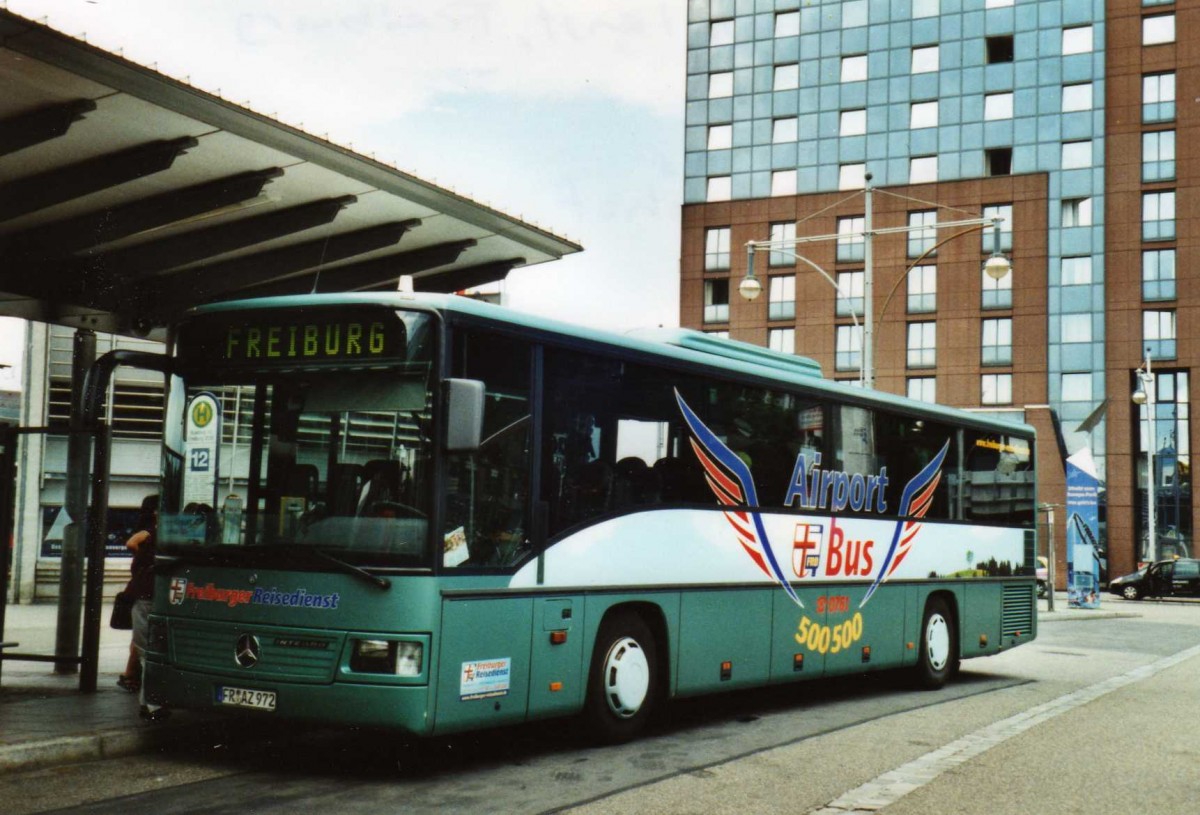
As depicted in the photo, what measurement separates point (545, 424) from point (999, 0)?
63.4m

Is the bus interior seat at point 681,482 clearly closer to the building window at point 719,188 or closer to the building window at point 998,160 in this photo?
the building window at point 998,160

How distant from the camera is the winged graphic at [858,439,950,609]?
13.1 metres

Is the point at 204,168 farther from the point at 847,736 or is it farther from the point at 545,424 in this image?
the point at 847,736

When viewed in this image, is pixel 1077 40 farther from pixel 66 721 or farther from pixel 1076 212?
pixel 66 721

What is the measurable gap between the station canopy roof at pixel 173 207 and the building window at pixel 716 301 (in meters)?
56.5

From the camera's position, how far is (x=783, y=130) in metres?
68.8

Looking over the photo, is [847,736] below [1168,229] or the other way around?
below

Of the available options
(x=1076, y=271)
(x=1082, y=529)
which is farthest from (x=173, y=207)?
(x=1076, y=271)

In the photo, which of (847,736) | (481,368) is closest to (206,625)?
(481,368)

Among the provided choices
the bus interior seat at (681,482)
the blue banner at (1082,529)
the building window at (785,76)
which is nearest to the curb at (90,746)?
the bus interior seat at (681,482)

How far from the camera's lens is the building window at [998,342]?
211ft

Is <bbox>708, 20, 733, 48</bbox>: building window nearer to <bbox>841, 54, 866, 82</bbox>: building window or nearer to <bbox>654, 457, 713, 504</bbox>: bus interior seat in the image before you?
<bbox>841, 54, 866, 82</bbox>: building window

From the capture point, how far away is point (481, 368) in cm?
809

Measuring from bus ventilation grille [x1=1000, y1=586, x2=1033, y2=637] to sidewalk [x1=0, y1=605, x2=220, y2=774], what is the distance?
9.92 m
